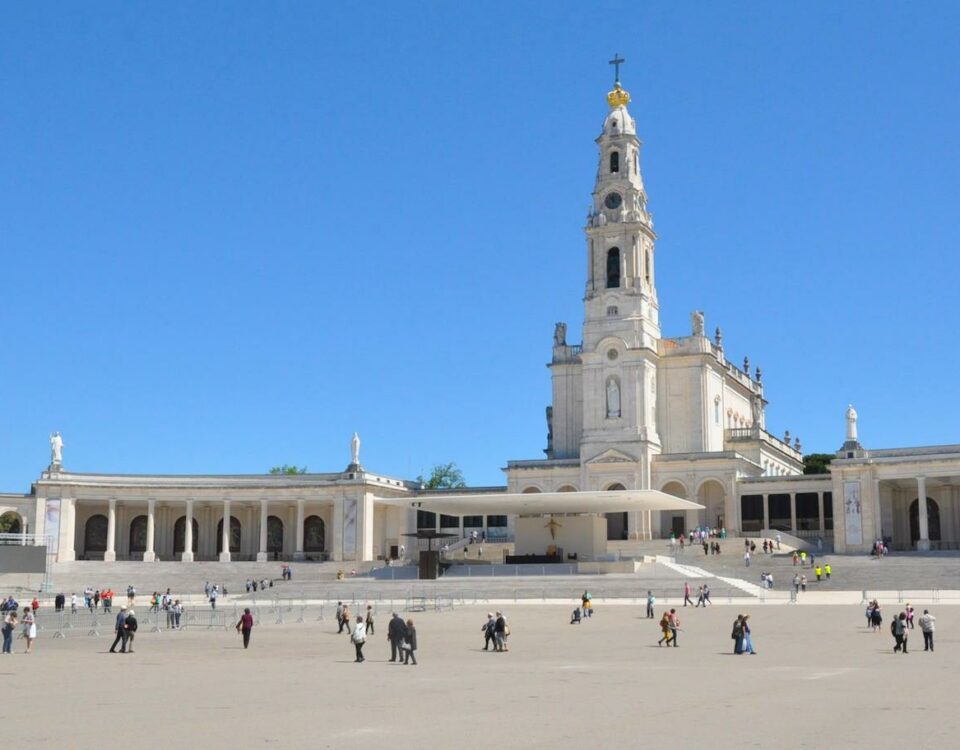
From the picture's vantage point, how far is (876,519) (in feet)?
231

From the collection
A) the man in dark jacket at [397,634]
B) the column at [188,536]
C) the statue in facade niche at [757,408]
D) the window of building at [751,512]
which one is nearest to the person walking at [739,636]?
the man in dark jacket at [397,634]

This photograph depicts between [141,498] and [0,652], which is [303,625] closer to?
[0,652]

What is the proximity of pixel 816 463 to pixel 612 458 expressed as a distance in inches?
1391

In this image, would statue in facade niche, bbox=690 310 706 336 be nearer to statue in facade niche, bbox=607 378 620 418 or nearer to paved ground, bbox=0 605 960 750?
statue in facade niche, bbox=607 378 620 418

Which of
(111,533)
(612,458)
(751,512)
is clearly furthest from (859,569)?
(111,533)

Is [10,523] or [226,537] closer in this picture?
[226,537]

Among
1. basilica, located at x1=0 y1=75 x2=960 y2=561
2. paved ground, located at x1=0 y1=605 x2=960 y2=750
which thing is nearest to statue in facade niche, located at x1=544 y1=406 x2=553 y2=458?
basilica, located at x1=0 y1=75 x2=960 y2=561

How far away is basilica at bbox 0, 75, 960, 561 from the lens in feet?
261

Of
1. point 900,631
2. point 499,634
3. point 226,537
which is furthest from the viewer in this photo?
point 226,537

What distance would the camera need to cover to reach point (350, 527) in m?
81.8

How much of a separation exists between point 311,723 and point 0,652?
1901cm

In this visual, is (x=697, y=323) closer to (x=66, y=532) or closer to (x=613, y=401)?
(x=613, y=401)

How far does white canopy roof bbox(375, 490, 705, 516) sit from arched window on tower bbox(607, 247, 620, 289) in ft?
63.3

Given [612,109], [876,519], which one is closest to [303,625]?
[876,519]
